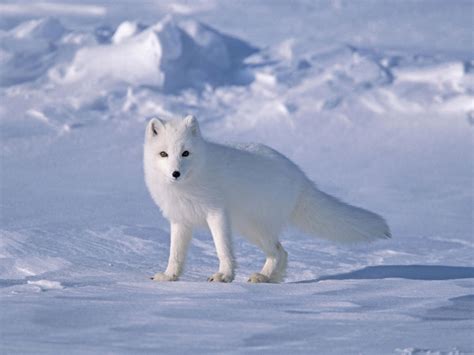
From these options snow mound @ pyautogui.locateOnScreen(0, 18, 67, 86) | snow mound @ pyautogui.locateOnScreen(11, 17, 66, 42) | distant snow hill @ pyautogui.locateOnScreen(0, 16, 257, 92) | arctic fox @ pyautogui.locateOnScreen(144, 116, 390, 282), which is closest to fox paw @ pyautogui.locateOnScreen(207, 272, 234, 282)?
arctic fox @ pyautogui.locateOnScreen(144, 116, 390, 282)

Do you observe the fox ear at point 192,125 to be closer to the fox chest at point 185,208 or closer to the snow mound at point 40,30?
the fox chest at point 185,208

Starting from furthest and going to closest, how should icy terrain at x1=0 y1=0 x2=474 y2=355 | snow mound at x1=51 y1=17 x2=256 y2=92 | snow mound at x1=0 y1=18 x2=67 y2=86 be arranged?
snow mound at x1=0 y1=18 x2=67 y2=86, snow mound at x1=51 y1=17 x2=256 y2=92, icy terrain at x1=0 y1=0 x2=474 y2=355

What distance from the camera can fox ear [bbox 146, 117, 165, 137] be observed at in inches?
134

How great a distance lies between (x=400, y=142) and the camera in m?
8.41

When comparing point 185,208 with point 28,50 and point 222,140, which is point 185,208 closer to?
point 222,140

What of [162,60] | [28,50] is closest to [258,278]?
[162,60]

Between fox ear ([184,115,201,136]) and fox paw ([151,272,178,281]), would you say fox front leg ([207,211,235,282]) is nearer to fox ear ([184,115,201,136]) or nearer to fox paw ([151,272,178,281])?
fox paw ([151,272,178,281])

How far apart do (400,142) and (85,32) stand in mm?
4561

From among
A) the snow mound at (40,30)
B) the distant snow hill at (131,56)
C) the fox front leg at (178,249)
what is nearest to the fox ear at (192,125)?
the fox front leg at (178,249)

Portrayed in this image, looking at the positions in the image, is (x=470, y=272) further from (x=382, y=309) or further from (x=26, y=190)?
(x=26, y=190)

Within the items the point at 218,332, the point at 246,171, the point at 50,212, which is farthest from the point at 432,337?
the point at 50,212

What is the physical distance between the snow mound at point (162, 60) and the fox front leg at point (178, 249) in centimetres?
571

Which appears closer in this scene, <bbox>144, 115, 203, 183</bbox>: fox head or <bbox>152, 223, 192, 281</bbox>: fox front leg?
<bbox>144, 115, 203, 183</bbox>: fox head

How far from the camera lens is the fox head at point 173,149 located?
10.6 feet
